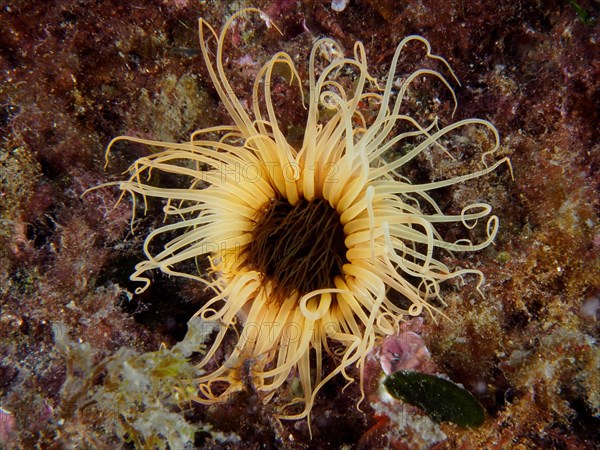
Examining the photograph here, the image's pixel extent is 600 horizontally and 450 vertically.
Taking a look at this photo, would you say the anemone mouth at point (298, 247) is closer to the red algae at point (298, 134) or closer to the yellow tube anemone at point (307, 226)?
the yellow tube anemone at point (307, 226)

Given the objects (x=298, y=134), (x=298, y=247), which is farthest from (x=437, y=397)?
(x=298, y=134)

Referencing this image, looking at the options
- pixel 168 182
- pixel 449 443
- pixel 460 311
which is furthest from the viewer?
pixel 168 182

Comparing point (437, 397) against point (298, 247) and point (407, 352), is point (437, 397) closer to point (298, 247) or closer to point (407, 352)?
point (407, 352)

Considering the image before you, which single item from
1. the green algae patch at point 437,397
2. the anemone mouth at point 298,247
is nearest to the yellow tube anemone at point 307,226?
the anemone mouth at point 298,247

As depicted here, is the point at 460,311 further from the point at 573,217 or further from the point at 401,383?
the point at 573,217

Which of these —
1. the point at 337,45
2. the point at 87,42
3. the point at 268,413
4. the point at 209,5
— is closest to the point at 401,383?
the point at 268,413

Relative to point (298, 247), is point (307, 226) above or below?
above

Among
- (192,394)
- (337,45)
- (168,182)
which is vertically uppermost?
(337,45)

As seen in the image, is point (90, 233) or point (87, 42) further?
point (90, 233)
